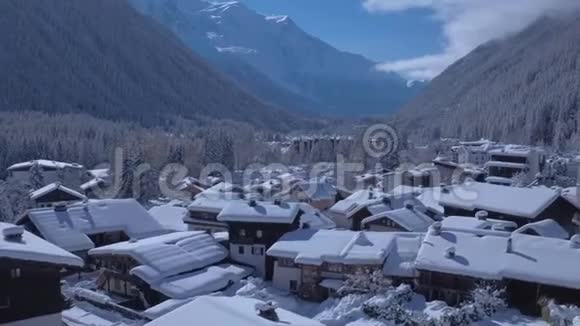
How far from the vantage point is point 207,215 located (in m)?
35.9

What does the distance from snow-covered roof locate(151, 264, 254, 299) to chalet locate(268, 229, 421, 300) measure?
2235mm

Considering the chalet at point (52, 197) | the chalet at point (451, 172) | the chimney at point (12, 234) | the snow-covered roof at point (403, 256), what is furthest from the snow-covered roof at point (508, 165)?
the chimney at point (12, 234)

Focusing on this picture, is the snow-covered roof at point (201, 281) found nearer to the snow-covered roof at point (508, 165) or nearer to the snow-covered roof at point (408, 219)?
the snow-covered roof at point (408, 219)

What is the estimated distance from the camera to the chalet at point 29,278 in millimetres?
12828

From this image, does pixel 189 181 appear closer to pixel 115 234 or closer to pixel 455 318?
pixel 115 234

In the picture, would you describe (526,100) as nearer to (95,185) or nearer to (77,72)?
(95,185)

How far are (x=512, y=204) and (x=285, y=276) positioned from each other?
16.5m

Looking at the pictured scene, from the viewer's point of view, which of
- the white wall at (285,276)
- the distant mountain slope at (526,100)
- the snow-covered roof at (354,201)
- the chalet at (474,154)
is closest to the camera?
the white wall at (285,276)

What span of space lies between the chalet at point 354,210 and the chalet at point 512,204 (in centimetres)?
547

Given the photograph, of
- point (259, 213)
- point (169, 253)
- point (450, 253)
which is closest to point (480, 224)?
point (450, 253)

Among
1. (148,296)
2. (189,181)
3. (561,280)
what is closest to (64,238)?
(148,296)

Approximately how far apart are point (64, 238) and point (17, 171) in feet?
132

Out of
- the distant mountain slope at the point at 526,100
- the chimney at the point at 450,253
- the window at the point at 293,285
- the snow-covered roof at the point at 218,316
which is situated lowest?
the window at the point at 293,285

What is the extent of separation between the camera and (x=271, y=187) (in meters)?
49.1
